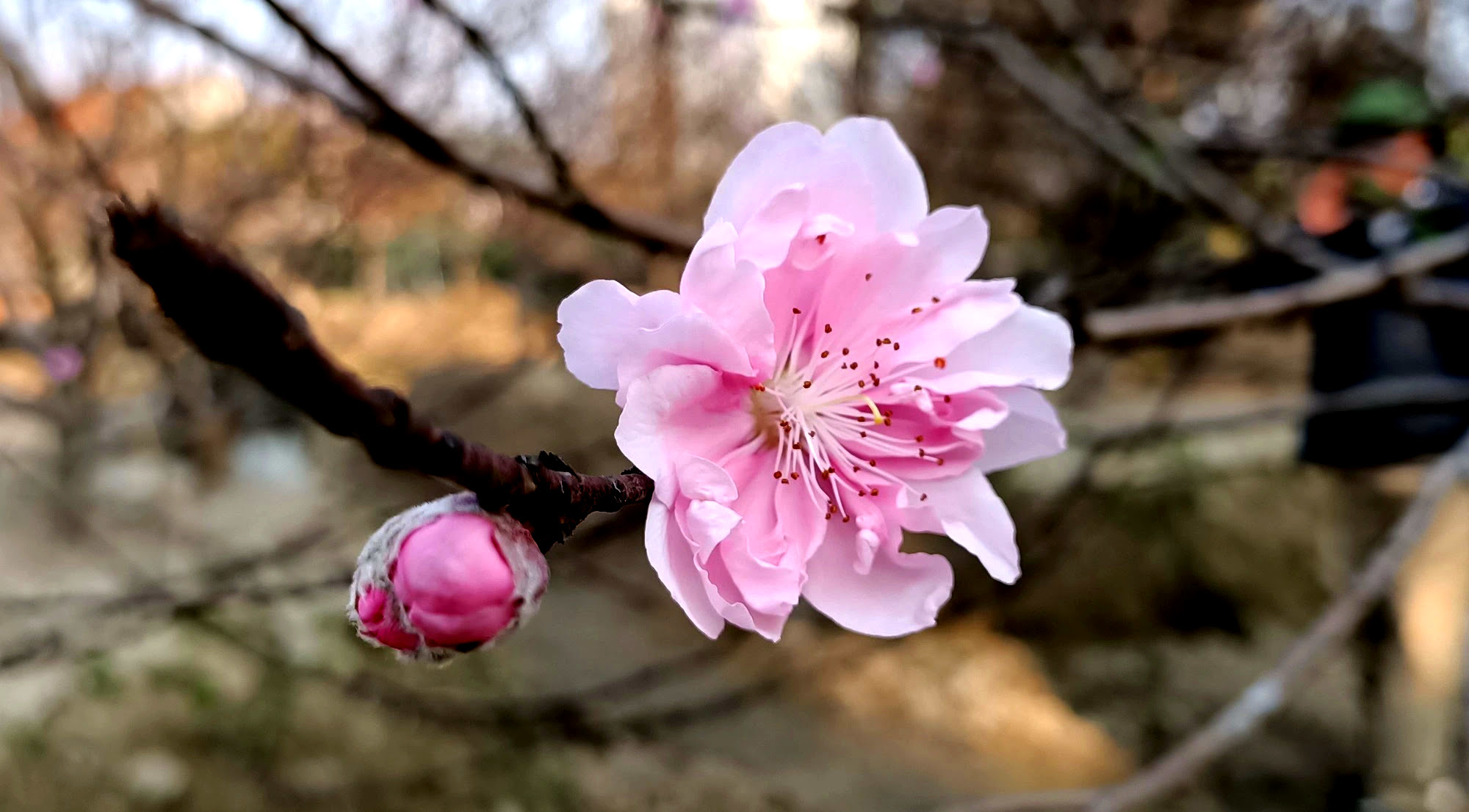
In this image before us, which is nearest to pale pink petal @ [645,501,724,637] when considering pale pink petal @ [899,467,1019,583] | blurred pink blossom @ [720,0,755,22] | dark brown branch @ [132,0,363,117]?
pale pink petal @ [899,467,1019,583]

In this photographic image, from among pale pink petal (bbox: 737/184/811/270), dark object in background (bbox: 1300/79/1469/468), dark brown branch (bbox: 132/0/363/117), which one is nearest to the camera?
pale pink petal (bbox: 737/184/811/270)

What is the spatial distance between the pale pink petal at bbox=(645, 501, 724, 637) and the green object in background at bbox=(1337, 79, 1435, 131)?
79.6 inches

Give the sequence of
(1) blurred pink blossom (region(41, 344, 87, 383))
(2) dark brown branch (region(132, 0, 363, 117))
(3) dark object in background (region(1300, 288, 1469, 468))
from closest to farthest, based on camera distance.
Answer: (2) dark brown branch (region(132, 0, 363, 117)) → (3) dark object in background (region(1300, 288, 1469, 468)) → (1) blurred pink blossom (region(41, 344, 87, 383))

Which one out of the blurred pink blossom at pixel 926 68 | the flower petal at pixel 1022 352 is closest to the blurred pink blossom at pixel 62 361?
the blurred pink blossom at pixel 926 68

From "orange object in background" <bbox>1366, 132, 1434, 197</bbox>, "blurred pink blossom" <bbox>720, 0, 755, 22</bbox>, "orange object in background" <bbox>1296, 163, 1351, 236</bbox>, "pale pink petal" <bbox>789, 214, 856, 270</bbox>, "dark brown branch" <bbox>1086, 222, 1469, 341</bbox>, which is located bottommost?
"pale pink petal" <bbox>789, 214, 856, 270</bbox>

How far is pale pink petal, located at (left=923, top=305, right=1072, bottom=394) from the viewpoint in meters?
0.41

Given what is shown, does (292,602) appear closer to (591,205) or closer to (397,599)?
(591,205)

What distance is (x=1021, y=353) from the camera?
420 millimetres

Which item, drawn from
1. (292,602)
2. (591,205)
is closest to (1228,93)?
(591,205)

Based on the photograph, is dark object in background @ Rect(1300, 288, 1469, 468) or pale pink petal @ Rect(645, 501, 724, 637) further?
dark object in background @ Rect(1300, 288, 1469, 468)

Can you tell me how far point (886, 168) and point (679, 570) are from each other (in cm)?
22

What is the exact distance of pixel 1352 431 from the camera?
1.92 metres

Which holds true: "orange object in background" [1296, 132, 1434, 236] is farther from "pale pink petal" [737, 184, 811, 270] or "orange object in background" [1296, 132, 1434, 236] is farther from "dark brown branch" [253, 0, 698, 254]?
"pale pink petal" [737, 184, 811, 270]

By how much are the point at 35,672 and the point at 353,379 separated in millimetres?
2354
